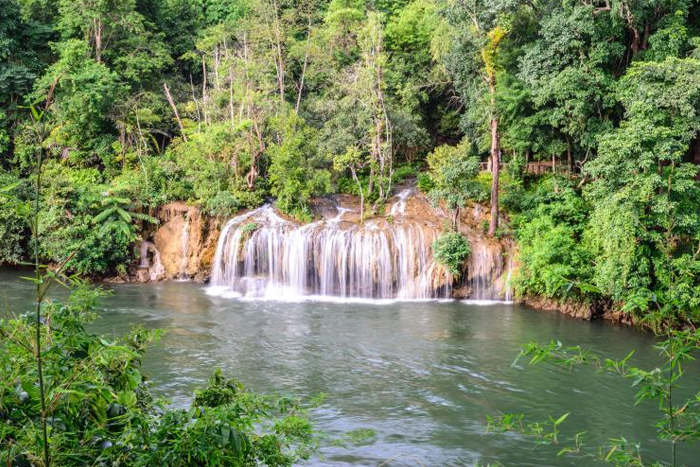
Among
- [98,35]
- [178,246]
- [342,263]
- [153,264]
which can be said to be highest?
[98,35]

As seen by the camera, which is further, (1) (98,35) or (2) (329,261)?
(1) (98,35)

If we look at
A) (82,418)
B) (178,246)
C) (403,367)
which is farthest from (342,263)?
(82,418)

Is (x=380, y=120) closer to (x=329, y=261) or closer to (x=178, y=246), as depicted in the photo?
(x=329, y=261)

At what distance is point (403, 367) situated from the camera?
12367 mm

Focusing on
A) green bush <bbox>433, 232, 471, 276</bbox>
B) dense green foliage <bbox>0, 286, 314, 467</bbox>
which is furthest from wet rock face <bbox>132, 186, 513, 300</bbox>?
dense green foliage <bbox>0, 286, 314, 467</bbox>

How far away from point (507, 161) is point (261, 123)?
30.7ft

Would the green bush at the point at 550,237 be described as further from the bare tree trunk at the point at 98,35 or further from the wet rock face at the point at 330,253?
the bare tree trunk at the point at 98,35

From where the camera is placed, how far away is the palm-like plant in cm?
1972

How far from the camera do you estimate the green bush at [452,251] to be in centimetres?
1777

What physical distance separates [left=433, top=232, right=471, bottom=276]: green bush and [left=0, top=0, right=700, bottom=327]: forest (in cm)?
113

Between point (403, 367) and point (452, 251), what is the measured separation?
20.5 ft

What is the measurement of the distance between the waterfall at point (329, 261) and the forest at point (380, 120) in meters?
1.28

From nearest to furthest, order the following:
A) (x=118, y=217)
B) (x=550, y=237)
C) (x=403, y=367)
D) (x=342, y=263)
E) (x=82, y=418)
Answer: (x=82, y=418), (x=403, y=367), (x=550, y=237), (x=342, y=263), (x=118, y=217)

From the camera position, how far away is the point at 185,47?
1113 inches
